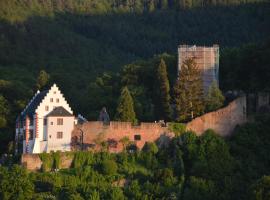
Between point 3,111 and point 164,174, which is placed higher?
point 3,111

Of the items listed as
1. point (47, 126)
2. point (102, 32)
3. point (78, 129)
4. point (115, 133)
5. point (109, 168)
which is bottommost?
point (109, 168)

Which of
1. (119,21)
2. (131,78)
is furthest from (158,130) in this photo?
(119,21)

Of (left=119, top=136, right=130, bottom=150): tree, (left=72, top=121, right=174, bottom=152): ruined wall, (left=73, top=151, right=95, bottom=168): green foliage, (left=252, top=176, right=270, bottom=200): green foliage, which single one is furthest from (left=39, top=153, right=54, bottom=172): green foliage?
(left=252, top=176, right=270, bottom=200): green foliage

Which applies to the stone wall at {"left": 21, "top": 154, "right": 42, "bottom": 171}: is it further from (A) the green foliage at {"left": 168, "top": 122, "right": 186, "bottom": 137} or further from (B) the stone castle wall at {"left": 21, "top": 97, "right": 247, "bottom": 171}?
(A) the green foliage at {"left": 168, "top": 122, "right": 186, "bottom": 137}

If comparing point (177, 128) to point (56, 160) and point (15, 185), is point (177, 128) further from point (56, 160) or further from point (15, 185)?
point (15, 185)

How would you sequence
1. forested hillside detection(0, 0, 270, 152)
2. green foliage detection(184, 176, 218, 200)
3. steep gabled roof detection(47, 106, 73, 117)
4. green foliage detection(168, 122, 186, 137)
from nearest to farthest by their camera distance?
green foliage detection(184, 176, 218, 200), steep gabled roof detection(47, 106, 73, 117), green foliage detection(168, 122, 186, 137), forested hillside detection(0, 0, 270, 152)

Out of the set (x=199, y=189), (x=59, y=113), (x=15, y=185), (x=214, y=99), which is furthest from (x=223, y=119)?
(x=15, y=185)

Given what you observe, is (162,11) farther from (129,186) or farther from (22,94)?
(129,186)
